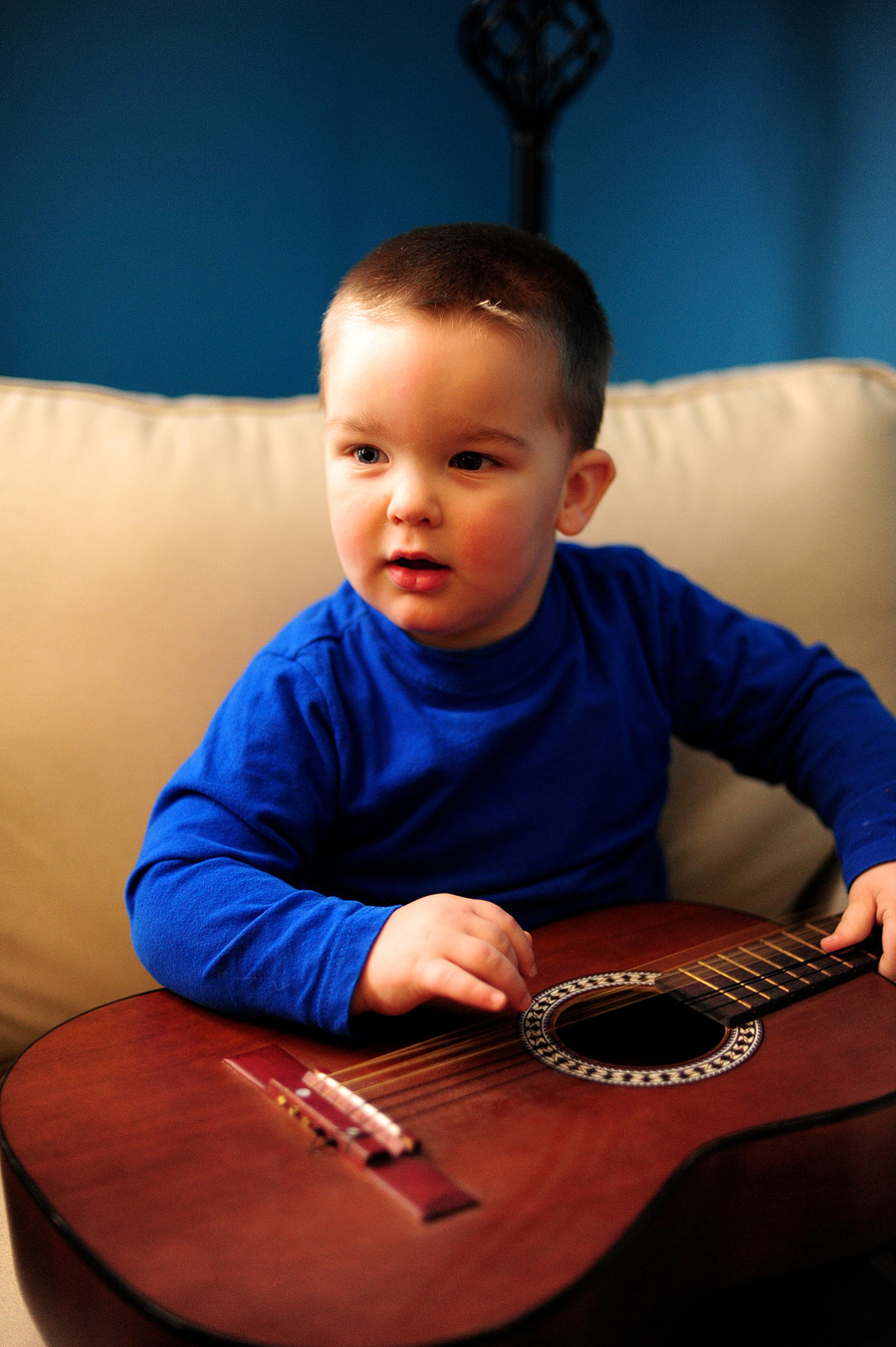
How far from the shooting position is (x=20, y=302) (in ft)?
6.62

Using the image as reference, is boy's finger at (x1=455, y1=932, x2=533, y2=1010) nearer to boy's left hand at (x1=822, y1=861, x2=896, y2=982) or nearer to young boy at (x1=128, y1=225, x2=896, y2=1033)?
young boy at (x1=128, y1=225, x2=896, y2=1033)

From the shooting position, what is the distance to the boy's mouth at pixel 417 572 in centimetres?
82

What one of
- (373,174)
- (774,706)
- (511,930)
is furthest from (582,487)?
(373,174)

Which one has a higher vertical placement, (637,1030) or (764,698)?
(764,698)

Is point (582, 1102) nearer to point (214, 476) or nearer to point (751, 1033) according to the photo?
point (751, 1033)

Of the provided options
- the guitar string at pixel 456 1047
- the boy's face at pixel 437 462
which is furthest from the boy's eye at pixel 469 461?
the guitar string at pixel 456 1047

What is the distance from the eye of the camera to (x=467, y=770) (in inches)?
34.7

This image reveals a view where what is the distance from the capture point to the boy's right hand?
66 centimetres

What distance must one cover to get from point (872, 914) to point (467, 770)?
32cm

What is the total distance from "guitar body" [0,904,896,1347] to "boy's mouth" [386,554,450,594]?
31 cm

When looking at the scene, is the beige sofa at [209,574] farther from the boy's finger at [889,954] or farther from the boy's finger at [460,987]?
the boy's finger at [460,987]

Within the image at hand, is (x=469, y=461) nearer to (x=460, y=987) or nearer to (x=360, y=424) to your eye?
(x=360, y=424)

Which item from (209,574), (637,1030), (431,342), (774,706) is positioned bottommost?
(637,1030)

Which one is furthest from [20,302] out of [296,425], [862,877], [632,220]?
[862,877]
